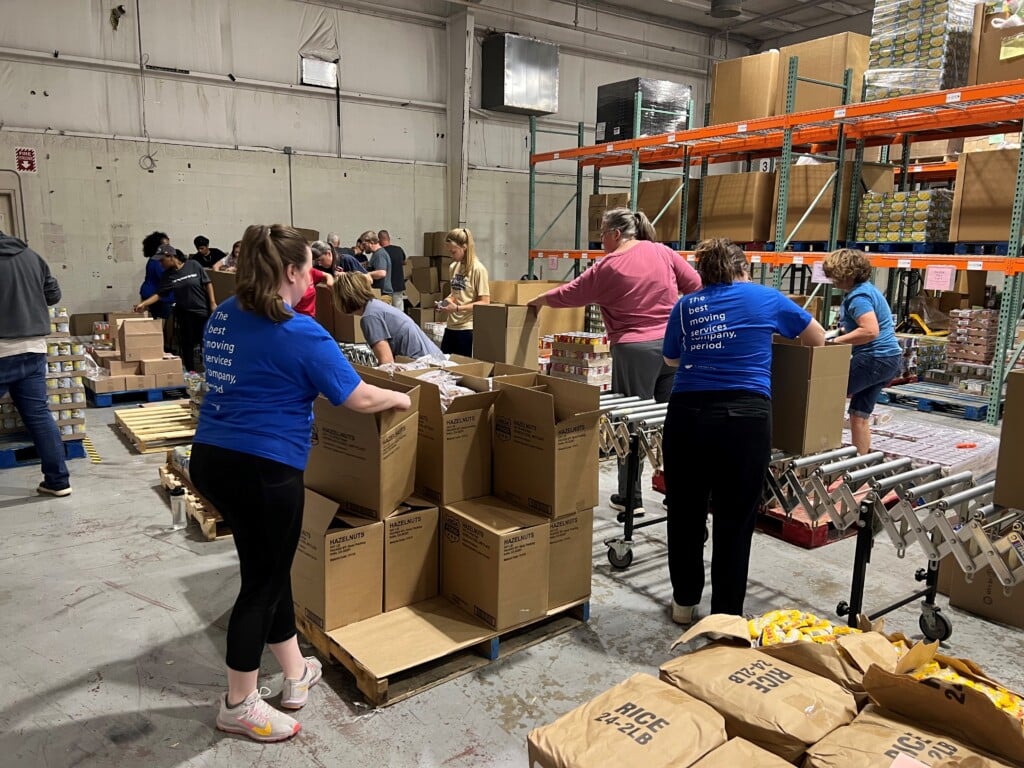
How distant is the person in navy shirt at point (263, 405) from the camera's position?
2.32 m

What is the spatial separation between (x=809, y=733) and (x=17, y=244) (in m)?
5.31

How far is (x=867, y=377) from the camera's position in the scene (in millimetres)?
4875

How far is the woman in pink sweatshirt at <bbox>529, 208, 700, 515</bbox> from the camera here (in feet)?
14.2

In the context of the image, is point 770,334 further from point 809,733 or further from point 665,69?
point 665,69

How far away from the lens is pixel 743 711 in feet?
5.79

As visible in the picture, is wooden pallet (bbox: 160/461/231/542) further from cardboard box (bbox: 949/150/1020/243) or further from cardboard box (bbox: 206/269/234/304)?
cardboard box (bbox: 949/150/1020/243)

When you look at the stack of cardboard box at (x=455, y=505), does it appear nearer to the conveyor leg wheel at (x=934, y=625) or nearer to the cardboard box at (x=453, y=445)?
the cardboard box at (x=453, y=445)

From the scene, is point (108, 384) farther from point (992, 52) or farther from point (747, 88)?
point (992, 52)

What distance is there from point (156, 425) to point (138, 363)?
1.61 m

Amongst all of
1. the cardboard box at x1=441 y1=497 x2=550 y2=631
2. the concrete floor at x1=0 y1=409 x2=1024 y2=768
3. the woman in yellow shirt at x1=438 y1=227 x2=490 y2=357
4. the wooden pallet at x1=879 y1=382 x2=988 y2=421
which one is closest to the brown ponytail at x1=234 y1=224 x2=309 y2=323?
the cardboard box at x1=441 y1=497 x2=550 y2=631

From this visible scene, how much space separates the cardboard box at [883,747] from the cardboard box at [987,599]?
7.04 ft

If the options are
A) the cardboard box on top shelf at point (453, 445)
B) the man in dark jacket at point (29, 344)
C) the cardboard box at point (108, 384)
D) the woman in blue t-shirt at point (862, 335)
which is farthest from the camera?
the cardboard box at point (108, 384)

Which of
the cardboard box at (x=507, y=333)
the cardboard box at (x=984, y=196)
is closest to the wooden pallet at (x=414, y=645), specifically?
the cardboard box at (x=507, y=333)

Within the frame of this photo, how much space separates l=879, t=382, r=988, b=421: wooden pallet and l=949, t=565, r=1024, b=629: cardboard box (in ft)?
16.4
